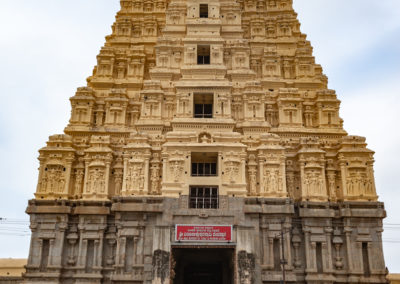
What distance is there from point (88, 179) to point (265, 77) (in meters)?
13.7

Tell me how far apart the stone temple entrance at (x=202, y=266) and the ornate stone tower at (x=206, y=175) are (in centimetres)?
10

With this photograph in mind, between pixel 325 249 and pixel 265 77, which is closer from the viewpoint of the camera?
pixel 325 249

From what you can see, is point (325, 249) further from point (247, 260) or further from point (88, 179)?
point (88, 179)

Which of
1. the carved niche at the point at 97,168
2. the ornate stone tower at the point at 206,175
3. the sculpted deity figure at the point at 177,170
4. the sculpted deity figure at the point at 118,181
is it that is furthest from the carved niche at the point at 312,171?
the carved niche at the point at 97,168

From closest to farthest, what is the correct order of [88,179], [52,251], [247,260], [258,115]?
1. [247,260]
2. [52,251]
3. [88,179]
4. [258,115]

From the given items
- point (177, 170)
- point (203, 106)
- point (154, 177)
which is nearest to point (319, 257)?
point (177, 170)

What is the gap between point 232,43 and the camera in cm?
2894

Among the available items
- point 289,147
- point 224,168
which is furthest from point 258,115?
point 224,168

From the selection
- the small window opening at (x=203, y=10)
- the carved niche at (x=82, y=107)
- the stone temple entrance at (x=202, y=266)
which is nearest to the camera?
the stone temple entrance at (x=202, y=266)

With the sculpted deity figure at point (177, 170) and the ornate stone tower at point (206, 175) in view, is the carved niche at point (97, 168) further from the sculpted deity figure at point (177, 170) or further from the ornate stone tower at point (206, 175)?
the sculpted deity figure at point (177, 170)

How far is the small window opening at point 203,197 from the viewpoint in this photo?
23.5 meters

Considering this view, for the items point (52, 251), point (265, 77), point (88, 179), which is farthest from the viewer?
point (265, 77)

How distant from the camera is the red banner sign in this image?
21.8m

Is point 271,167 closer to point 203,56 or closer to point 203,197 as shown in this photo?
point 203,197
